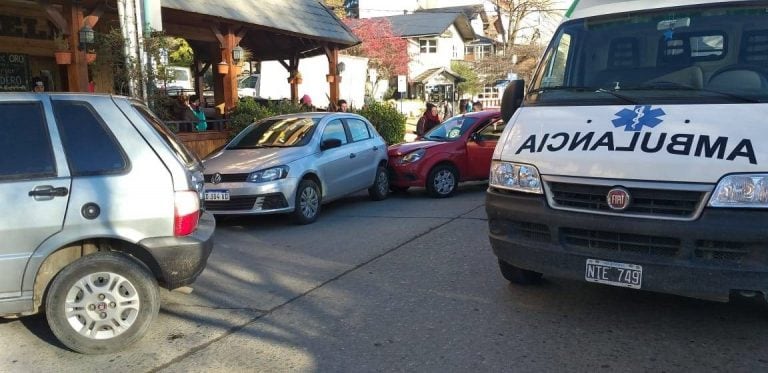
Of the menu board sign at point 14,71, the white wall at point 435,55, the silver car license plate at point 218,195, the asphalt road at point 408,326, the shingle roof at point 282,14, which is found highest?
the white wall at point 435,55

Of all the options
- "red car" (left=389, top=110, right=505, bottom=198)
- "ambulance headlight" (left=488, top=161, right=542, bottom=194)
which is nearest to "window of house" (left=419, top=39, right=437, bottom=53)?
"red car" (left=389, top=110, right=505, bottom=198)

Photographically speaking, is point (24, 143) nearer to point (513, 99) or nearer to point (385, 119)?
point (513, 99)

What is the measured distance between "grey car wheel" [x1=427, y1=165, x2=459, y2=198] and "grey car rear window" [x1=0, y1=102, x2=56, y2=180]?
7.26m

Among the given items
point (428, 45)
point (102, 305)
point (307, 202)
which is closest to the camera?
point (102, 305)

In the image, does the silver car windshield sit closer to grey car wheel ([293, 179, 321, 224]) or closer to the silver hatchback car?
the silver hatchback car

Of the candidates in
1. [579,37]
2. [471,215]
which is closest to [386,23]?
[471,215]

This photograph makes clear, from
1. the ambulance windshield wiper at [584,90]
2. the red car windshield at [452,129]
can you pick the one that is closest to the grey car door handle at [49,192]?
the ambulance windshield wiper at [584,90]

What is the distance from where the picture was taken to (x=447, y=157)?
10766 mm

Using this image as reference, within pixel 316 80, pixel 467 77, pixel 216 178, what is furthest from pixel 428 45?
pixel 216 178

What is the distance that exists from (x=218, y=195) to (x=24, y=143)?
13.2ft

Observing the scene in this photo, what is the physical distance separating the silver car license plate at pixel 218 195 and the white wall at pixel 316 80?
21138mm

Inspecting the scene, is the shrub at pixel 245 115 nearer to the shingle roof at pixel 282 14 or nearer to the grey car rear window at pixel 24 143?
the shingle roof at pixel 282 14

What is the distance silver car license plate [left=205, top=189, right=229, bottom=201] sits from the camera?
315 inches

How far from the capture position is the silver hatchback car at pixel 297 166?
802 centimetres
